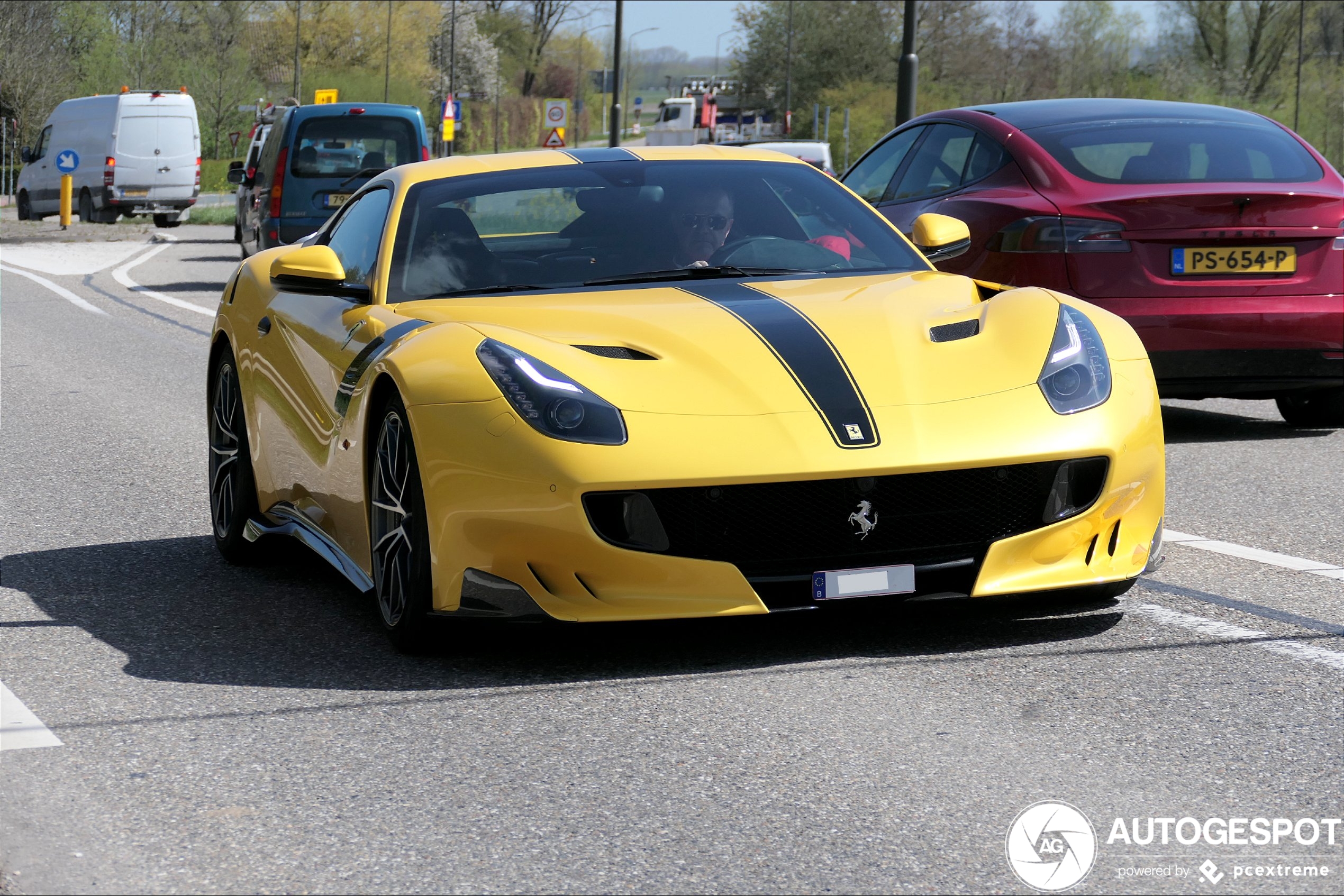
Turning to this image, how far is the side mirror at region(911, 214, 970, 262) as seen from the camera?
5676 mm

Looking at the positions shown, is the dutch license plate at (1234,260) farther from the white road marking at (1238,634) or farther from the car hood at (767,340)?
the white road marking at (1238,634)

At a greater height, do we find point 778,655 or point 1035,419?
point 1035,419

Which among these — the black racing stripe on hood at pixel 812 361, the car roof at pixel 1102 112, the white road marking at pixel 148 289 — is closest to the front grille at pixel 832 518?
the black racing stripe on hood at pixel 812 361

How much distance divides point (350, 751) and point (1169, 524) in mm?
3442

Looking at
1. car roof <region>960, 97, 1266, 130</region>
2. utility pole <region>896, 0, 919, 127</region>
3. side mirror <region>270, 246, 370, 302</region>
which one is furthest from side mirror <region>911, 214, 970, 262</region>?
utility pole <region>896, 0, 919, 127</region>

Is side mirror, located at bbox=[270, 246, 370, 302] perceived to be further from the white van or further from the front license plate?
the white van

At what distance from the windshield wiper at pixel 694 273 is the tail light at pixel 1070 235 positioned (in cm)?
288

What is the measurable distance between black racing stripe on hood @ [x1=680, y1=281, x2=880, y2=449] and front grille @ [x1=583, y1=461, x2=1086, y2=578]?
0.13 metres

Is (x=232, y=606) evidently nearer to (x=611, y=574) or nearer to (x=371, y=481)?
(x=371, y=481)

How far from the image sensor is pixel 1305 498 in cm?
685

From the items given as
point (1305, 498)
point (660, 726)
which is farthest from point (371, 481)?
point (1305, 498)

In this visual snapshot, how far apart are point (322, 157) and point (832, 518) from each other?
555 inches

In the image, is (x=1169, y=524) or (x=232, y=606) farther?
(x=1169, y=524)

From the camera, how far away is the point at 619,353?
4.52 m
